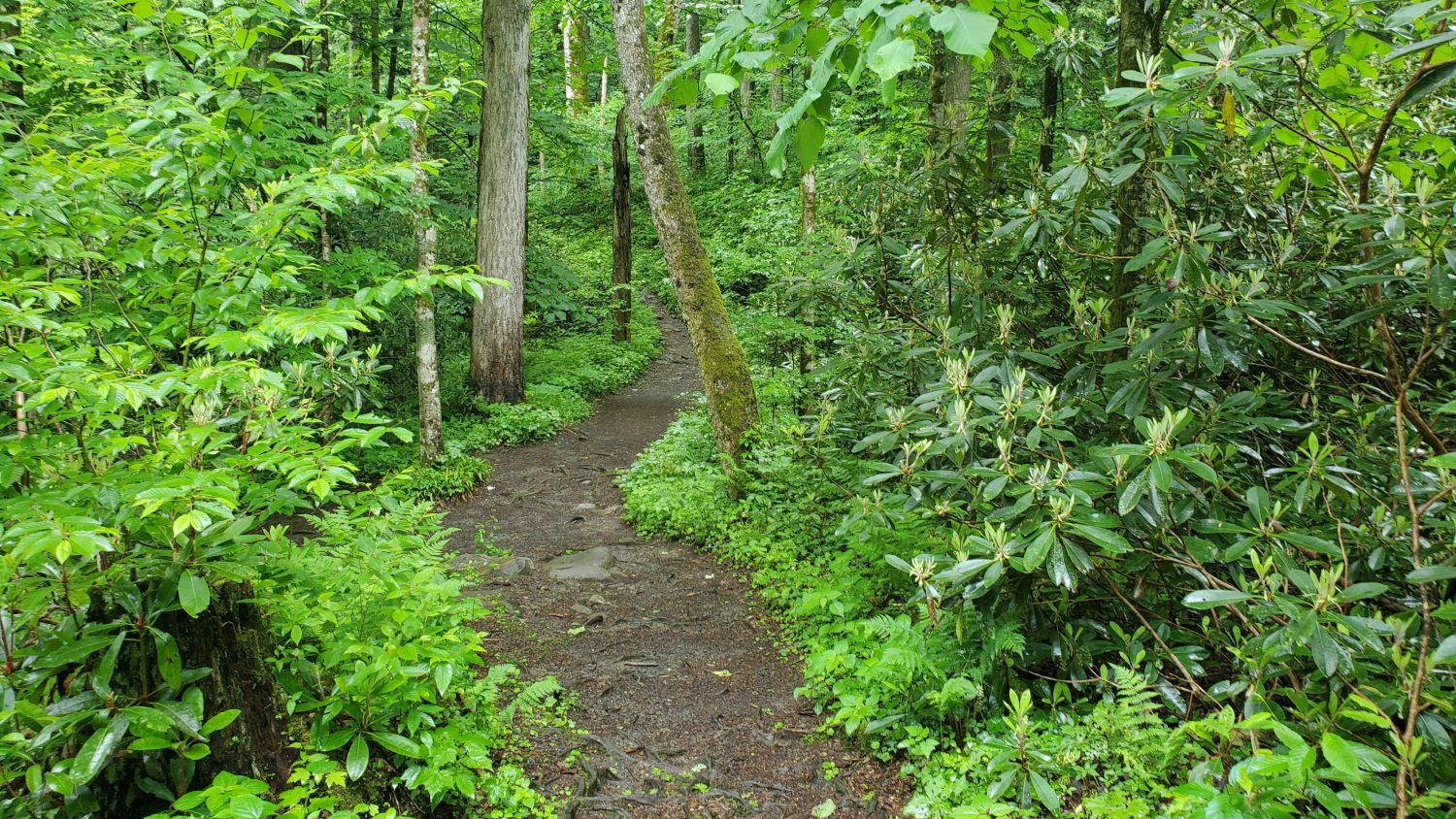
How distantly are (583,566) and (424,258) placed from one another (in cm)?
395

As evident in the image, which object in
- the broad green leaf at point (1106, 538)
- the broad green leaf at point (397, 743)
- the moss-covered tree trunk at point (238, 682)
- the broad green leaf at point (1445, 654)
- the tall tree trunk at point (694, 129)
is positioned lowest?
the broad green leaf at point (397, 743)

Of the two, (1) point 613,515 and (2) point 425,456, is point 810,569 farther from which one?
(2) point 425,456

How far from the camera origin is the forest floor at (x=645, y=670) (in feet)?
11.8

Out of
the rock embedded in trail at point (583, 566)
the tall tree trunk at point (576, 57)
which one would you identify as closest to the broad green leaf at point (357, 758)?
the rock embedded in trail at point (583, 566)

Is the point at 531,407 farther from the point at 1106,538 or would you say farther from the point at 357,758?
the point at 1106,538

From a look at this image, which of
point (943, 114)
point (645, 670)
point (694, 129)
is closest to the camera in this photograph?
point (645, 670)

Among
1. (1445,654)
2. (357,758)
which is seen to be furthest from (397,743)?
(1445,654)

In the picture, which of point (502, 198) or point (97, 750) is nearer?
point (97, 750)

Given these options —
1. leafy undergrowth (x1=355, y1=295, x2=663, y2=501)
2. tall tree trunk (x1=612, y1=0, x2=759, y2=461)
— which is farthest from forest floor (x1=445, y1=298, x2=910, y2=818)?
tall tree trunk (x1=612, y1=0, x2=759, y2=461)

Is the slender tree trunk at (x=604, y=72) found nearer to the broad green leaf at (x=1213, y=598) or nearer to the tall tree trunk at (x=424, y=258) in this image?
the tall tree trunk at (x=424, y=258)

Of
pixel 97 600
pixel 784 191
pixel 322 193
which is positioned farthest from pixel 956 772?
pixel 784 191

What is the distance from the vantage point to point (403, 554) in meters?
4.09

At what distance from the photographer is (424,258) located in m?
8.12

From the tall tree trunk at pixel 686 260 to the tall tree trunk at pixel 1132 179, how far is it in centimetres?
414
